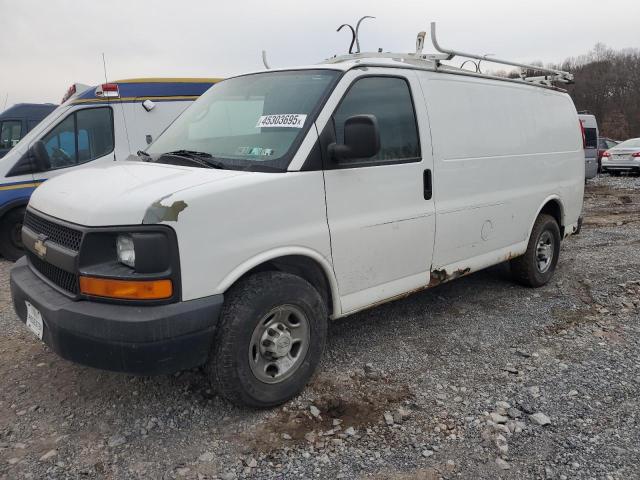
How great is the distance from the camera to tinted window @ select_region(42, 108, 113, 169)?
7.58 meters

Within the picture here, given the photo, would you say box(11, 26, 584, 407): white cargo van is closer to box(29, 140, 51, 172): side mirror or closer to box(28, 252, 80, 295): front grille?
box(28, 252, 80, 295): front grille

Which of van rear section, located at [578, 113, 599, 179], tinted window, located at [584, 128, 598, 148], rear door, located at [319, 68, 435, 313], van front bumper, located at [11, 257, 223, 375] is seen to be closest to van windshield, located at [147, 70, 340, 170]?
rear door, located at [319, 68, 435, 313]

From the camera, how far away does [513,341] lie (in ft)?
14.1

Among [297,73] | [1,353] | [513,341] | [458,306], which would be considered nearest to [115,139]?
[1,353]

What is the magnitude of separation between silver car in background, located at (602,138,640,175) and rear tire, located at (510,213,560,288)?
15.7 meters

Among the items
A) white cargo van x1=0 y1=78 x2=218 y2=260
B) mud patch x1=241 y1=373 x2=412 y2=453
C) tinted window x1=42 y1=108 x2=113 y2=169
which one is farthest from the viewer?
tinted window x1=42 y1=108 x2=113 y2=169

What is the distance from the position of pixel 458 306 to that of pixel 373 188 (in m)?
2.04

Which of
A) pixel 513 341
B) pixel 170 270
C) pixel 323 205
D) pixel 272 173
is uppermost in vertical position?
pixel 272 173

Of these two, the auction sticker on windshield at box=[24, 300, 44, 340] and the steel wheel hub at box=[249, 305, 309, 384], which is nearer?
the auction sticker on windshield at box=[24, 300, 44, 340]

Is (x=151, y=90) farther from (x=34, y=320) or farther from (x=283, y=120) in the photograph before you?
(x=34, y=320)

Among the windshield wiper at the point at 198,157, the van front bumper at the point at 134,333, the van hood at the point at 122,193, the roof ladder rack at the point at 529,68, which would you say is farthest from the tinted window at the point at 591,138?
the van front bumper at the point at 134,333

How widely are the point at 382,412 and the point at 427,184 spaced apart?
1.70m

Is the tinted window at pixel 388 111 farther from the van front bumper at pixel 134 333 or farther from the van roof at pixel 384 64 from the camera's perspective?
the van front bumper at pixel 134 333

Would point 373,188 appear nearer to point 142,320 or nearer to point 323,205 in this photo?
point 323,205
